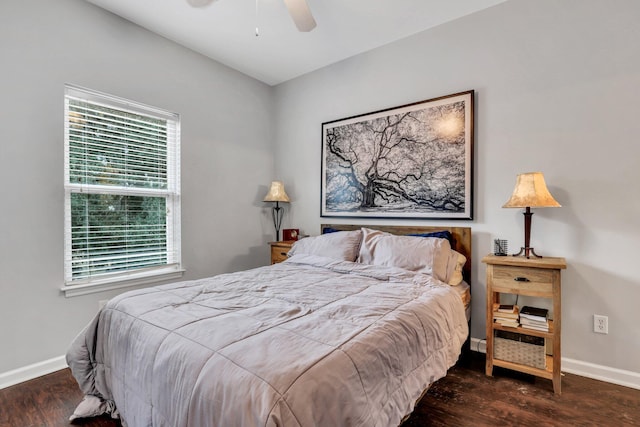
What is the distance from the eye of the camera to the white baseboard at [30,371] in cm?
209

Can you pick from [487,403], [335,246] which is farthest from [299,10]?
[487,403]

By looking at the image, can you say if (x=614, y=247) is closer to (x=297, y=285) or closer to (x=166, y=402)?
(x=297, y=285)

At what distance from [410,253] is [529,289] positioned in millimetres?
791

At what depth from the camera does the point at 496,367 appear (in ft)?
7.68

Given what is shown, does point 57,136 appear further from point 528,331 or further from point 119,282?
point 528,331

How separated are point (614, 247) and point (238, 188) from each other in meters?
3.34

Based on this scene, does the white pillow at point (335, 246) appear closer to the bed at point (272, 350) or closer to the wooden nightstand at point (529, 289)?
the bed at point (272, 350)

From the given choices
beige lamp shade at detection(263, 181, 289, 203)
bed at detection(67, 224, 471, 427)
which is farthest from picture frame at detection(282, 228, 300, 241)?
bed at detection(67, 224, 471, 427)

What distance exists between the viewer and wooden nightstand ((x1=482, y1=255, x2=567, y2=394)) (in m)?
2.01

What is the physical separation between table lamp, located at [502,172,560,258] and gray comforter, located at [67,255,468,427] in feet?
2.44

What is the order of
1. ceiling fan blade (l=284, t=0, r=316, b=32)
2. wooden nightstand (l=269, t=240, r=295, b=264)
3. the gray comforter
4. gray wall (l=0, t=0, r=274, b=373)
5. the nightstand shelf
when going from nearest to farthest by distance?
the gray comforter → ceiling fan blade (l=284, t=0, r=316, b=32) → the nightstand shelf → gray wall (l=0, t=0, r=274, b=373) → wooden nightstand (l=269, t=240, r=295, b=264)

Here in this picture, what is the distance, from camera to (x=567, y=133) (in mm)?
2268

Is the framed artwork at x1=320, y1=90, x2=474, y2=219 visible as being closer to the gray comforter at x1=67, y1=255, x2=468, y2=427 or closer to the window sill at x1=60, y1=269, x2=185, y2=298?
the gray comforter at x1=67, y1=255, x2=468, y2=427

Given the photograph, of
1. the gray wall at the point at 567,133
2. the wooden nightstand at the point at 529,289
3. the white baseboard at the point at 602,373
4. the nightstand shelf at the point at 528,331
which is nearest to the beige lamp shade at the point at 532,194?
the gray wall at the point at 567,133
